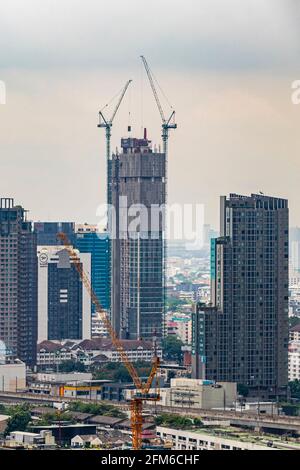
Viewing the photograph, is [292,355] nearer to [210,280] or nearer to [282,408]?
[210,280]

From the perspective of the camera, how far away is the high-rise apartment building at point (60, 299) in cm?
1419

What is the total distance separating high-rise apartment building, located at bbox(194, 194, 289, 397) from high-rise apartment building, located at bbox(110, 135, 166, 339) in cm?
52

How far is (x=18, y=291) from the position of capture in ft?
45.3

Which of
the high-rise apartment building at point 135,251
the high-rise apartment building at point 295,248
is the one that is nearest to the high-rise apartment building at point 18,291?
the high-rise apartment building at point 135,251

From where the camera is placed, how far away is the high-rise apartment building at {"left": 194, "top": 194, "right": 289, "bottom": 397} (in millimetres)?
12836

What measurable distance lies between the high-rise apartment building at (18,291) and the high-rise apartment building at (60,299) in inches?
5.2

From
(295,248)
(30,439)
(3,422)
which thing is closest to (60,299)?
(295,248)

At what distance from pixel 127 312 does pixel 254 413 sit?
3.75 metres

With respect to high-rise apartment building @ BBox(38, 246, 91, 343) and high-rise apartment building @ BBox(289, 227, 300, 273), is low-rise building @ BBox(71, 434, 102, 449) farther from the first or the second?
high-rise apartment building @ BBox(38, 246, 91, 343)

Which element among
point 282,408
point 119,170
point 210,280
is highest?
point 119,170

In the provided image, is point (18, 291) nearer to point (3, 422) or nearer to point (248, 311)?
point (248, 311)

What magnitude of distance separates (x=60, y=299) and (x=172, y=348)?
1172 mm

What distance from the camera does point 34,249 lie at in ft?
46.1
